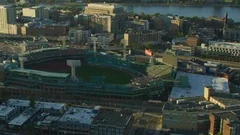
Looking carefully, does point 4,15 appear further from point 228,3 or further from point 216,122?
point 228,3

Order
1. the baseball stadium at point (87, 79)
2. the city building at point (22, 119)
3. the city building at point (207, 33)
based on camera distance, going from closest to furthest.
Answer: the city building at point (22, 119) < the baseball stadium at point (87, 79) < the city building at point (207, 33)

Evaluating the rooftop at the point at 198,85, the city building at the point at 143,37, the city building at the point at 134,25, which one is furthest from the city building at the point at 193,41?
the rooftop at the point at 198,85

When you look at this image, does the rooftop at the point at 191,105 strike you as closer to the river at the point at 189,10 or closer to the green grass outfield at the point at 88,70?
the green grass outfield at the point at 88,70

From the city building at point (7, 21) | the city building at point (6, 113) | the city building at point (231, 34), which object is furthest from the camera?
the city building at point (7, 21)

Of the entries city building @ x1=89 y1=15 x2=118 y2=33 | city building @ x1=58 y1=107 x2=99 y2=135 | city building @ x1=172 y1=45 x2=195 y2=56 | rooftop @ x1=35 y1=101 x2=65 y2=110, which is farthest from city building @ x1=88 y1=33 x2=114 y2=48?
city building @ x1=58 y1=107 x2=99 y2=135

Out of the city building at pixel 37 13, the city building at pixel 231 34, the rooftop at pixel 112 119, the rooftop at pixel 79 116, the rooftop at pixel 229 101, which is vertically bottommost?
the rooftop at pixel 79 116

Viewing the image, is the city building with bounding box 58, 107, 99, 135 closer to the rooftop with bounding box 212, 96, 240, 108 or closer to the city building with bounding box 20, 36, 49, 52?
the rooftop with bounding box 212, 96, 240, 108
